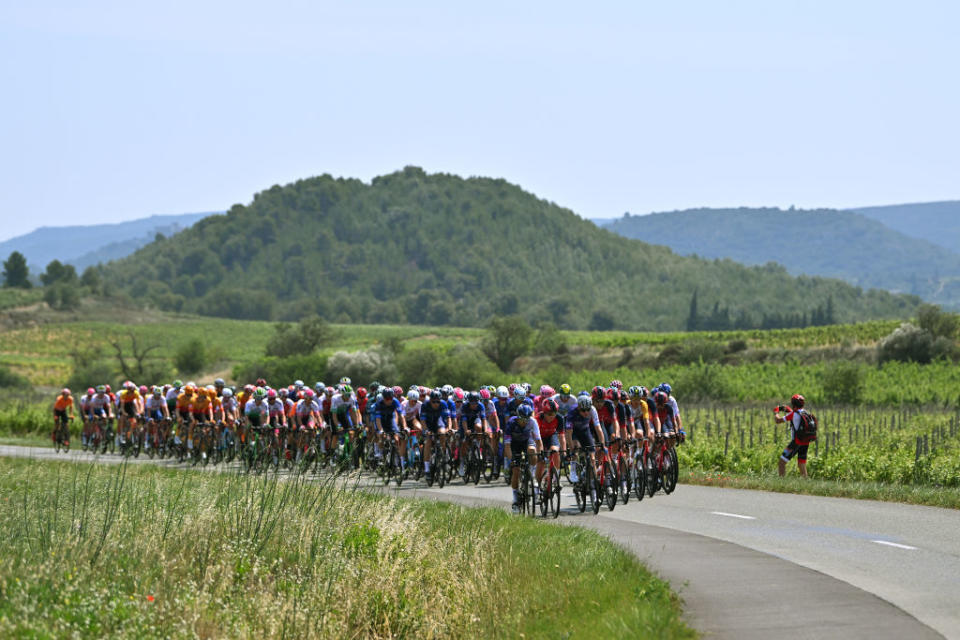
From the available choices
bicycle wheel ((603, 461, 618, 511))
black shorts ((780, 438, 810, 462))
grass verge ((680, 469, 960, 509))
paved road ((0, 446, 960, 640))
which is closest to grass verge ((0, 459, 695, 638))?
paved road ((0, 446, 960, 640))

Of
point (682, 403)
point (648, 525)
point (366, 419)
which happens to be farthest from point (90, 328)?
point (648, 525)

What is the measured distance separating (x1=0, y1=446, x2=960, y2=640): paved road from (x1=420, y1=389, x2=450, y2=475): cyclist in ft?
7.13

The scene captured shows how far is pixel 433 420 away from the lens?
81.2 feet

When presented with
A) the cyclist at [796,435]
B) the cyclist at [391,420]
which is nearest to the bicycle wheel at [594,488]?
the cyclist at [796,435]

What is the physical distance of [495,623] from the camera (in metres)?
12.1

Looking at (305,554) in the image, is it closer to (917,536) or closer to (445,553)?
(445,553)

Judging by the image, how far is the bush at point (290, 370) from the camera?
97.6m

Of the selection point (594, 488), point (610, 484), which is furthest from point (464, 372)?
point (594, 488)

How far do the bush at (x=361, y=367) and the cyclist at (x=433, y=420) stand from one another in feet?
217

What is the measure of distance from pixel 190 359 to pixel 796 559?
98520 millimetres

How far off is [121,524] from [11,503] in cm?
211

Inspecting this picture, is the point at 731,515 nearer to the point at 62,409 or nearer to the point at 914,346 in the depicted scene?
the point at 62,409

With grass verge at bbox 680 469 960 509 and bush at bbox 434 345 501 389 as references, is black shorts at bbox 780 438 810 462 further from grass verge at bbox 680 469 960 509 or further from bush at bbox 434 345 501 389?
bush at bbox 434 345 501 389

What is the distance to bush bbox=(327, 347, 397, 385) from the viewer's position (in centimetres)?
9200
